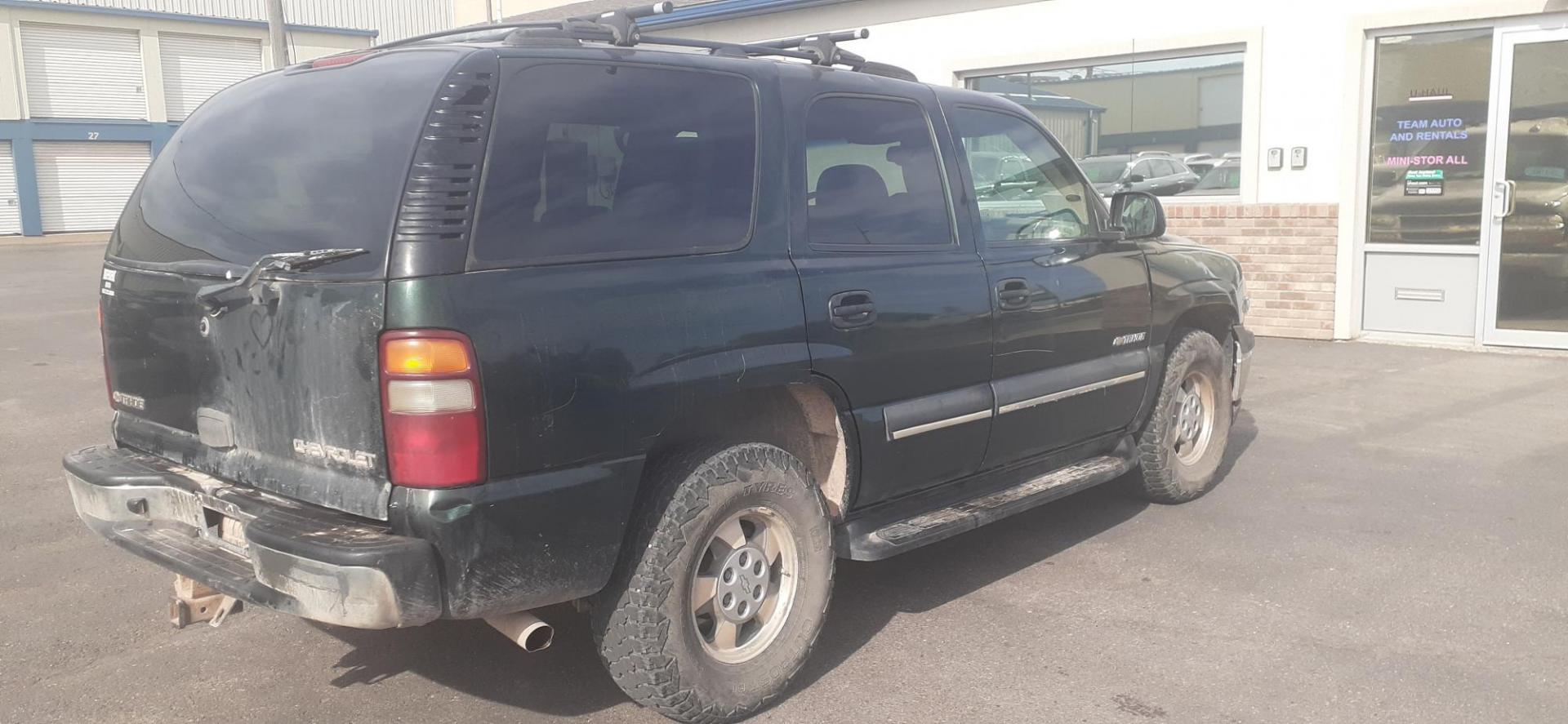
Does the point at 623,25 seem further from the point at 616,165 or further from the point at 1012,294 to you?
the point at 1012,294

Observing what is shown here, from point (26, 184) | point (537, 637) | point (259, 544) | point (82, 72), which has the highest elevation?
point (82, 72)

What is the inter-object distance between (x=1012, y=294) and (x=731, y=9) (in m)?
10.7

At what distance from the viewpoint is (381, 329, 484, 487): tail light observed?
2963mm

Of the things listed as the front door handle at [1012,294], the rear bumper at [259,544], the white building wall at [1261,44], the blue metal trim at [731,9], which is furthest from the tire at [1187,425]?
the blue metal trim at [731,9]

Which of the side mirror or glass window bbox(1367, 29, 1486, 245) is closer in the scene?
the side mirror

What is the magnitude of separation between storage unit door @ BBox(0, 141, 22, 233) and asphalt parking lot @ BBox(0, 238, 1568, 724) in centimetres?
2962

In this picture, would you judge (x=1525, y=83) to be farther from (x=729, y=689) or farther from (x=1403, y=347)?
(x=729, y=689)

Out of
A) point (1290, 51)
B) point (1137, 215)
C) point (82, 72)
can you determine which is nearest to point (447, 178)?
point (1137, 215)

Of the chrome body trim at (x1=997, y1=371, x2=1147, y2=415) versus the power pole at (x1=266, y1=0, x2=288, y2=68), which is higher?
the power pole at (x1=266, y1=0, x2=288, y2=68)

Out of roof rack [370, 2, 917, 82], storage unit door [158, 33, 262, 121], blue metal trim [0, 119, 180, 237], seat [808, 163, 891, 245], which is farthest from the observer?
storage unit door [158, 33, 262, 121]

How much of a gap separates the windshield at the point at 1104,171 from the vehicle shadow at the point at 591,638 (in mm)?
7012

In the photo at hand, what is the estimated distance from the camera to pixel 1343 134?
Answer: 10453 mm

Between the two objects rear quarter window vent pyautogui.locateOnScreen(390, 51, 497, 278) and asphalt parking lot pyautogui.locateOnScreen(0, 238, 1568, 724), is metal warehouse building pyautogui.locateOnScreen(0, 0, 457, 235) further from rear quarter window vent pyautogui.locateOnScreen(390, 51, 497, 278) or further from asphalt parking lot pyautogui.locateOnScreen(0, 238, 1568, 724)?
rear quarter window vent pyautogui.locateOnScreen(390, 51, 497, 278)

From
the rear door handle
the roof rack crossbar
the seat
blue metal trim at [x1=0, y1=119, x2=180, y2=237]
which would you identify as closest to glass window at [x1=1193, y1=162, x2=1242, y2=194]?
the roof rack crossbar
